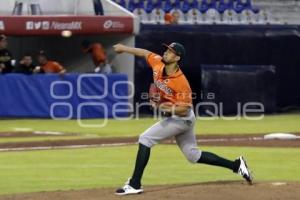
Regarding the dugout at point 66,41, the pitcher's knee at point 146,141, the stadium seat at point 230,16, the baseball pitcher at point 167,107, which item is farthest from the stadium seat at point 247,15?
the pitcher's knee at point 146,141

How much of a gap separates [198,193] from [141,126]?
1183cm

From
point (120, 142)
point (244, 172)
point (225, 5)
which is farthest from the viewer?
point (225, 5)

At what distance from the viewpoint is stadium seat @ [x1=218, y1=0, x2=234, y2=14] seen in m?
29.2

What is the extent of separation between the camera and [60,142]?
57.2 ft

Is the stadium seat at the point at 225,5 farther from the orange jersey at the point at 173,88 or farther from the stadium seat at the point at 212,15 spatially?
the orange jersey at the point at 173,88

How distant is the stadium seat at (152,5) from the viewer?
28745mm

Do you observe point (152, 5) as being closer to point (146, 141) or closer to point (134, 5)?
point (134, 5)

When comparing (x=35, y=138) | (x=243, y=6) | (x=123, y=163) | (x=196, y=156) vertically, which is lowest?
(x=35, y=138)

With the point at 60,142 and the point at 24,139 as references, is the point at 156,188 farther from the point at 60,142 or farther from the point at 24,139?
the point at 24,139

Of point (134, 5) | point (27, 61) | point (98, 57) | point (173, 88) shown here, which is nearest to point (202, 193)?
point (173, 88)

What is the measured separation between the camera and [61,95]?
2270 centimetres

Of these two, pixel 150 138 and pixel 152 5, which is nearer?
pixel 150 138

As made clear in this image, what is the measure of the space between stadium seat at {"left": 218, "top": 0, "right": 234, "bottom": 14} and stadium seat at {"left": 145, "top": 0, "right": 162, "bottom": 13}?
2.00 metres

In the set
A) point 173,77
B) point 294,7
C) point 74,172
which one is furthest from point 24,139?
point 294,7
